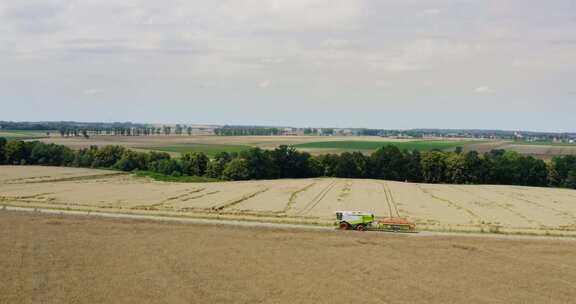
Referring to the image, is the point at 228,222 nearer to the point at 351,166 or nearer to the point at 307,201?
the point at 307,201

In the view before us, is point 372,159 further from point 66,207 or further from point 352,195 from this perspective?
point 66,207

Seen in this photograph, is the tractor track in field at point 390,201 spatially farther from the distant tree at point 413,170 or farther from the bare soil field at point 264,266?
the distant tree at point 413,170

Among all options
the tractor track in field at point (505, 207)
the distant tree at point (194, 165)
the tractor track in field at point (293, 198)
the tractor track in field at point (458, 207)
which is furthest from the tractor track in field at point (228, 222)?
the distant tree at point (194, 165)

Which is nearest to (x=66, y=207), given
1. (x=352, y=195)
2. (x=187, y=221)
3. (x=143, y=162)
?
(x=187, y=221)

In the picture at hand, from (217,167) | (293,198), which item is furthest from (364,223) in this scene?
(217,167)

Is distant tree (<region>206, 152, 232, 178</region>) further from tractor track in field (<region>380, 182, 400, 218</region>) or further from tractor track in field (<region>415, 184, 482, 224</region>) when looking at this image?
tractor track in field (<region>415, 184, 482, 224</region>)

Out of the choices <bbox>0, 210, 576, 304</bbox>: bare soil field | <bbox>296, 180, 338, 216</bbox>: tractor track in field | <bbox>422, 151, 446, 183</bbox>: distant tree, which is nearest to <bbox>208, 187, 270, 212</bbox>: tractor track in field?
<bbox>296, 180, 338, 216</bbox>: tractor track in field

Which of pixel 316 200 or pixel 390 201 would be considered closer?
pixel 316 200
